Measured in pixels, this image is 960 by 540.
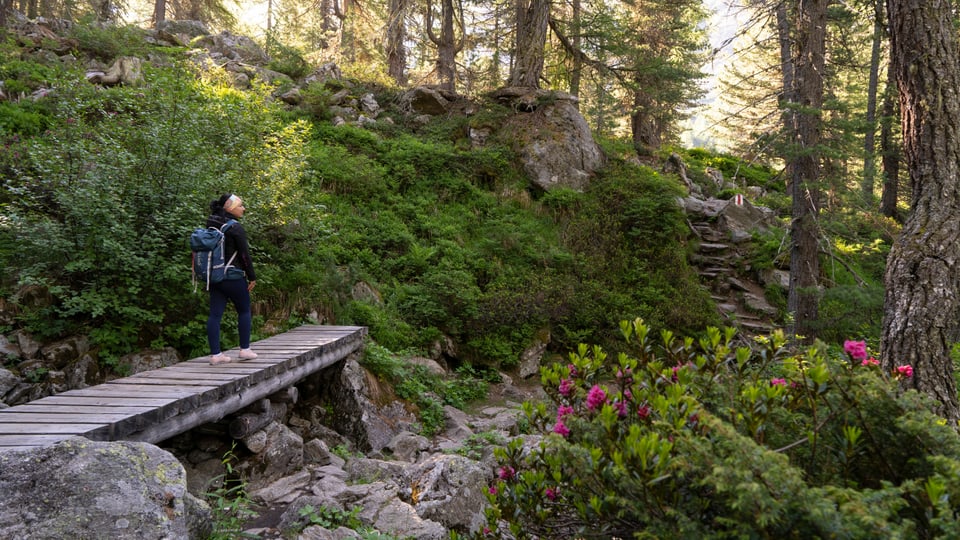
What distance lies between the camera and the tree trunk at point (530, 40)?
14.8 meters

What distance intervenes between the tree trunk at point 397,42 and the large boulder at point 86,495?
47.7 ft

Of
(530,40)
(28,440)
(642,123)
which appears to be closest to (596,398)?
(28,440)

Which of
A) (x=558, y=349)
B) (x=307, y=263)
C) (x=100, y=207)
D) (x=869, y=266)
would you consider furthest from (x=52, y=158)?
(x=869, y=266)

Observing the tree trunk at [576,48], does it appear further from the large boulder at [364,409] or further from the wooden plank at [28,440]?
the wooden plank at [28,440]

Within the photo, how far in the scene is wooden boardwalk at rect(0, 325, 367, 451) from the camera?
3.30 m

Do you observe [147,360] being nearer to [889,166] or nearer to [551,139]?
[551,139]

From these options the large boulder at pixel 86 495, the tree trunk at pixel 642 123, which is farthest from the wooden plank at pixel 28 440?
the tree trunk at pixel 642 123

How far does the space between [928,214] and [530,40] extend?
12608mm

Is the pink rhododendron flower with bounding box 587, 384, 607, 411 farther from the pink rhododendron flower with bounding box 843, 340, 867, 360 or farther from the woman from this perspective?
the woman

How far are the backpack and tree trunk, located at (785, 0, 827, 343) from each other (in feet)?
32.4

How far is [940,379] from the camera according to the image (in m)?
4.52

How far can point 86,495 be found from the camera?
106 inches

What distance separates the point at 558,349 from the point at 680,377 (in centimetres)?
799

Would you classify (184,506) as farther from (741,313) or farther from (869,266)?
(869,266)
